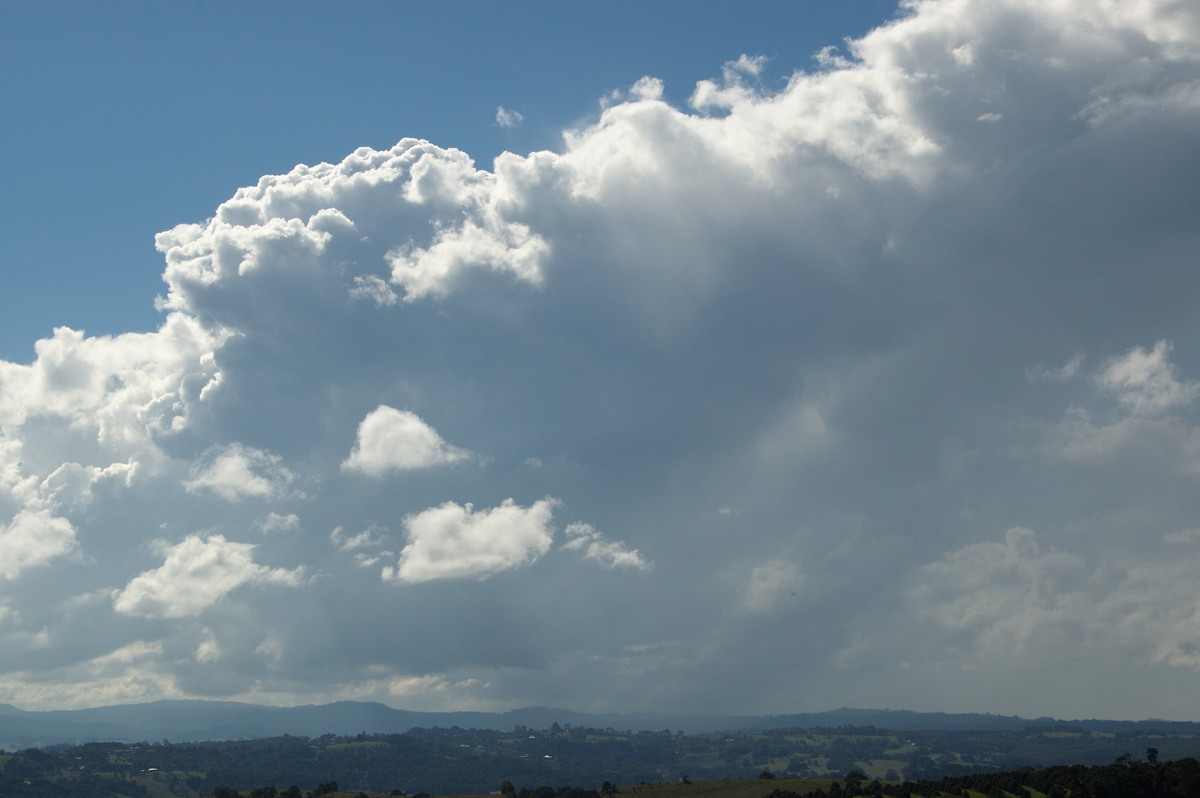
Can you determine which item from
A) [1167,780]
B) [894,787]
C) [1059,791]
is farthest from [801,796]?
[1167,780]

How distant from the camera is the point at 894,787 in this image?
597 feet

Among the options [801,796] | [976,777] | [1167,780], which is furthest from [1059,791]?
[801,796]

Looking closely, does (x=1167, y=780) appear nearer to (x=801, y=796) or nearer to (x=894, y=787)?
(x=894, y=787)

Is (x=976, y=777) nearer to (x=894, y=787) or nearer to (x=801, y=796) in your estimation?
(x=894, y=787)

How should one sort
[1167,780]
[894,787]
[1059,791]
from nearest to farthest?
[1167,780] → [1059,791] → [894,787]

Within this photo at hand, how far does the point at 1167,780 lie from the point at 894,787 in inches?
1999

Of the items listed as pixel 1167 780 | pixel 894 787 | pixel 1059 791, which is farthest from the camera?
pixel 894 787

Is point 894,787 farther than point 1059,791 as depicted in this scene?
Yes

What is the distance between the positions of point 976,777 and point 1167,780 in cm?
4355

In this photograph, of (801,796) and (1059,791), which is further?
(801,796)

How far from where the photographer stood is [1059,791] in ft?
507

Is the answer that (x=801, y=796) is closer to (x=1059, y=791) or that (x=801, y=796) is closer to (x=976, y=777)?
(x=976, y=777)

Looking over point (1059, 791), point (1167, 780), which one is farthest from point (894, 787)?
point (1167, 780)

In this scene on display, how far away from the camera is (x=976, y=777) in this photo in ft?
601
